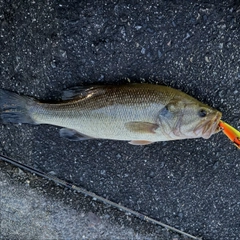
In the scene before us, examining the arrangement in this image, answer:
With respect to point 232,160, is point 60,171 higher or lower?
lower

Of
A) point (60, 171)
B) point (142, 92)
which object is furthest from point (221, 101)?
point (60, 171)

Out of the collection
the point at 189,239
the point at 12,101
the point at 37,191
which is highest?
the point at 12,101

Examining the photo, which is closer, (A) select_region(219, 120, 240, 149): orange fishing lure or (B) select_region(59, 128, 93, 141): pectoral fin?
(A) select_region(219, 120, 240, 149): orange fishing lure

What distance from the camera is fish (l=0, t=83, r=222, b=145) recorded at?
2.07m

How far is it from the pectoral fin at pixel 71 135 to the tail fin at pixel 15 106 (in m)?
0.23

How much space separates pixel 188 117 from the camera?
82.0 inches

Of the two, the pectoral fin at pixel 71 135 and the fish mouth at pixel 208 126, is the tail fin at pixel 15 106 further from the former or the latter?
the fish mouth at pixel 208 126

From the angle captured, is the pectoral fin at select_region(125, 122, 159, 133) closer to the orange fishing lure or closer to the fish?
the fish

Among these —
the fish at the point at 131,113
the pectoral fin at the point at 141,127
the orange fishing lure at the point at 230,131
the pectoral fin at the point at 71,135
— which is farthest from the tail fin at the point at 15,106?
the orange fishing lure at the point at 230,131

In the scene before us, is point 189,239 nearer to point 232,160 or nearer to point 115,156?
point 232,160

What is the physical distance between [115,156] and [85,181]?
0.34 m

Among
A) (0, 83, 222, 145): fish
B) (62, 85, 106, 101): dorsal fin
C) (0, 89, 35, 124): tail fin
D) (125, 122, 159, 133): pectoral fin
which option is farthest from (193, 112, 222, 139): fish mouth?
(0, 89, 35, 124): tail fin

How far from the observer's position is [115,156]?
2521 millimetres

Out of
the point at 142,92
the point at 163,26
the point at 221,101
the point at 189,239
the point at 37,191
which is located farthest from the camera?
the point at 189,239
